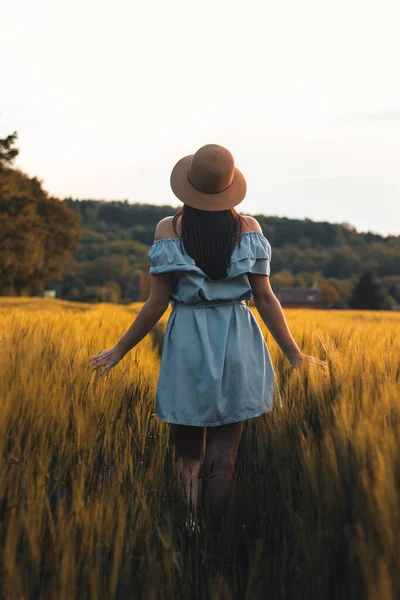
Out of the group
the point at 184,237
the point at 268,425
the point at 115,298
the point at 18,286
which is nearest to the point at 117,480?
the point at 268,425

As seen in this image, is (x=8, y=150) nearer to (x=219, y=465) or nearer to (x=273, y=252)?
(x=219, y=465)

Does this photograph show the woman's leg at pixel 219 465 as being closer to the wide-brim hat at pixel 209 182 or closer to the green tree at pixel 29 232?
the wide-brim hat at pixel 209 182

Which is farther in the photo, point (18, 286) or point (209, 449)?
point (18, 286)

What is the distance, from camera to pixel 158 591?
1.57 metres

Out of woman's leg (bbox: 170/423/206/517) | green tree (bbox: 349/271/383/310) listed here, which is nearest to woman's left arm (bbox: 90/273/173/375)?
woman's leg (bbox: 170/423/206/517)

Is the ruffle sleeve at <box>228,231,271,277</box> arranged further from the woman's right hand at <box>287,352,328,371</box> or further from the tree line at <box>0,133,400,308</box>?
the tree line at <box>0,133,400,308</box>

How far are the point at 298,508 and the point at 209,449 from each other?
0.75m

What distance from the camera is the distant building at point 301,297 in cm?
10594

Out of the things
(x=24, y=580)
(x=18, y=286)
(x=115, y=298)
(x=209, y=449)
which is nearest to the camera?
(x=24, y=580)

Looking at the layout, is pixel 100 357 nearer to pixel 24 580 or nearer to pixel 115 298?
pixel 24 580

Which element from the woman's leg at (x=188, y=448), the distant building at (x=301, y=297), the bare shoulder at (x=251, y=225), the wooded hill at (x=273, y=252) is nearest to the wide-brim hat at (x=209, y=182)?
the bare shoulder at (x=251, y=225)

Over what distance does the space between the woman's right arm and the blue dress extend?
0.20ft

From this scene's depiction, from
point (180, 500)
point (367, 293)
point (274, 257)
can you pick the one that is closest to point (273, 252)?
point (274, 257)

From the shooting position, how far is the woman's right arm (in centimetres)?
280
